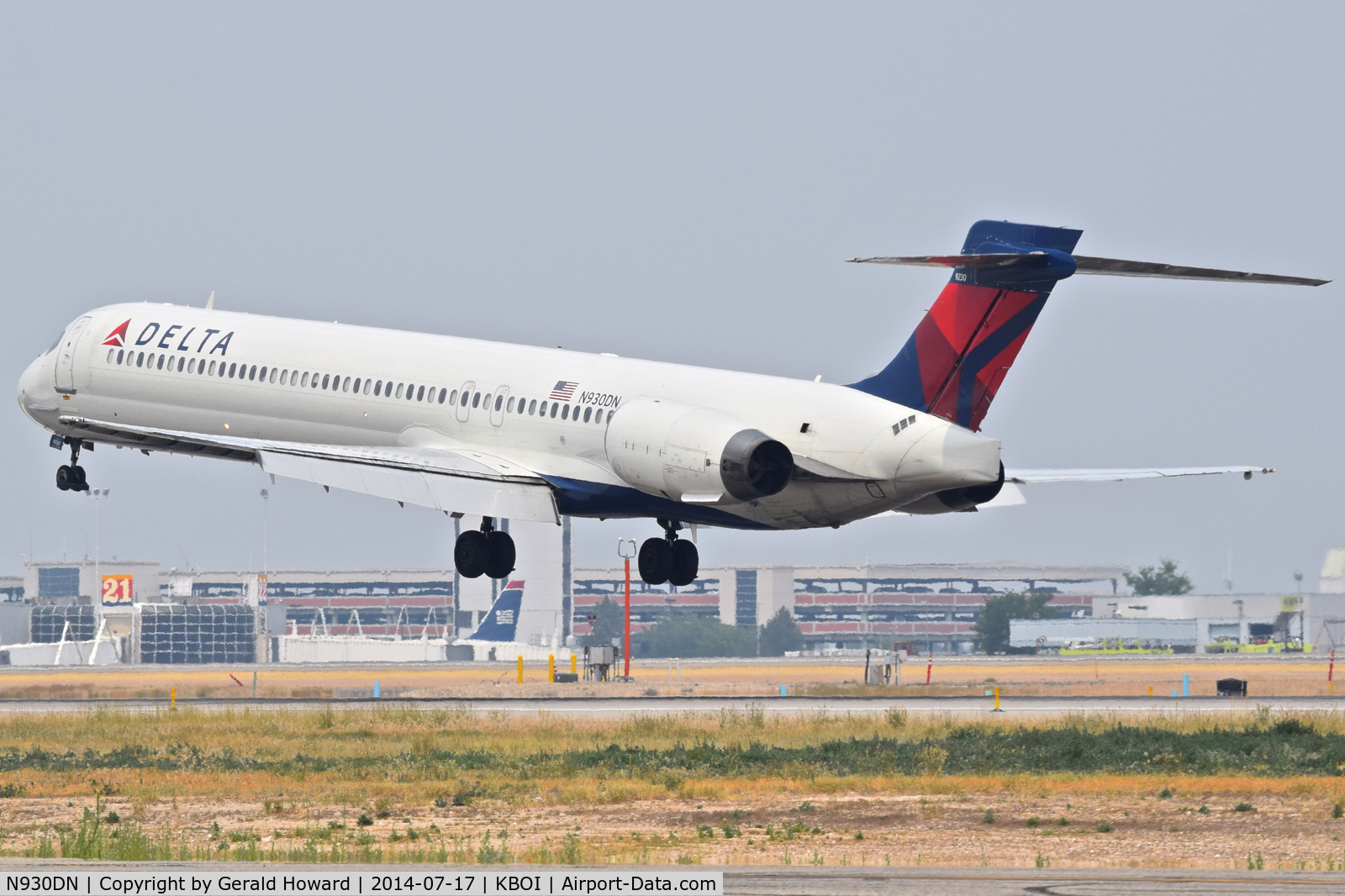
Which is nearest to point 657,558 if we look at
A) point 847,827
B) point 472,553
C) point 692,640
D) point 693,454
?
point 472,553

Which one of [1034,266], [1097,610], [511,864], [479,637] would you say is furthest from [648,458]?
[1097,610]

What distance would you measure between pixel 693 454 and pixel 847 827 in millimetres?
10470

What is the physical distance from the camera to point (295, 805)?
2773cm

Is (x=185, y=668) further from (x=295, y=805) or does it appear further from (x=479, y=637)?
(x=295, y=805)

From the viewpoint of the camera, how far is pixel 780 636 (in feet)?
595

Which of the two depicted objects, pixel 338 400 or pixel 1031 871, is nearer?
pixel 1031 871

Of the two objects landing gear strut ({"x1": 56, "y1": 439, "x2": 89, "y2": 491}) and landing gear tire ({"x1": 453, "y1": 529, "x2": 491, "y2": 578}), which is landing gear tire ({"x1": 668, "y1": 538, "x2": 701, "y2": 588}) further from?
landing gear strut ({"x1": 56, "y1": 439, "x2": 89, "y2": 491})

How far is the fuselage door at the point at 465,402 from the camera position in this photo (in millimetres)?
38969

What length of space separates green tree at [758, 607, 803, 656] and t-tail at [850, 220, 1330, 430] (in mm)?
145915

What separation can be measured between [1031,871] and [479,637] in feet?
390

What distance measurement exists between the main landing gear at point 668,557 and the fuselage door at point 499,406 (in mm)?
3971

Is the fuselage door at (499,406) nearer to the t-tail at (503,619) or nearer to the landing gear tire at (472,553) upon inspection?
the landing gear tire at (472,553)

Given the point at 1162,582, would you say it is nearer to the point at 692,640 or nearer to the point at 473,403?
the point at 692,640

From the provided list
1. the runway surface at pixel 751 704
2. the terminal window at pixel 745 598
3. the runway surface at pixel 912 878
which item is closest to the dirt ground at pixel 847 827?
→ the runway surface at pixel 912 878
